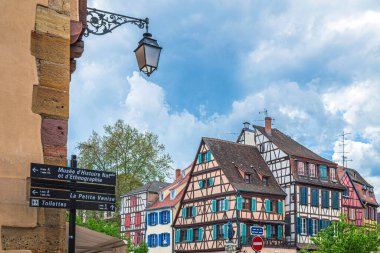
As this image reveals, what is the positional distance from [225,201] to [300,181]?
5.67m

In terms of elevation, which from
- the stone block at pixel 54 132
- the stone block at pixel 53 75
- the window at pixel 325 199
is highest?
the window at pixel 325 199

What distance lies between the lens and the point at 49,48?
6.50 m

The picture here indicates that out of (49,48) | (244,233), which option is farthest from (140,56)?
(244,233)

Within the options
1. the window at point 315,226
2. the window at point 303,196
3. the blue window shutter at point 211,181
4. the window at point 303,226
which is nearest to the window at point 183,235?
the blue window shutter at point 211,181

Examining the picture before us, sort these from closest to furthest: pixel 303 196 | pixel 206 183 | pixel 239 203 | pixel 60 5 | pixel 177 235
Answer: pixel 60 5, pixel 239 203, pixel 206 183, pixel 303 196, pixel 177 235

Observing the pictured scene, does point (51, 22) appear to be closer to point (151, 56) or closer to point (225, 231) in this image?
point (151, 56)

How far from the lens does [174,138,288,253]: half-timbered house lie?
4119cm

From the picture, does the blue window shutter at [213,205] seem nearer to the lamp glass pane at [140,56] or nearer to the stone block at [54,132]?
the lamp glass pane at [140,56]

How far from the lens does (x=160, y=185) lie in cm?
5291

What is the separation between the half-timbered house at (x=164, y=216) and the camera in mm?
47438

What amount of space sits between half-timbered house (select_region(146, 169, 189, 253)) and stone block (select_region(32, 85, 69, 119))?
4092 centimetres

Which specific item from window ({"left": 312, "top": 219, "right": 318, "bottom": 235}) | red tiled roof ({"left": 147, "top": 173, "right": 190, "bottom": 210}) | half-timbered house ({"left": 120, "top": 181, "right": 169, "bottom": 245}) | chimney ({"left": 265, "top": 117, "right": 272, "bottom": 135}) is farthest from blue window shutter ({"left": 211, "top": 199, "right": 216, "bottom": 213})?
half-timbered house ({"left": 120, "top": 181, "right": 169, "bottom": 245})

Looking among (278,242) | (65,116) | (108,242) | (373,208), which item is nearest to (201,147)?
(278,242)

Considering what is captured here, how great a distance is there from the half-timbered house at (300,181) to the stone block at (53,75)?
123ft
